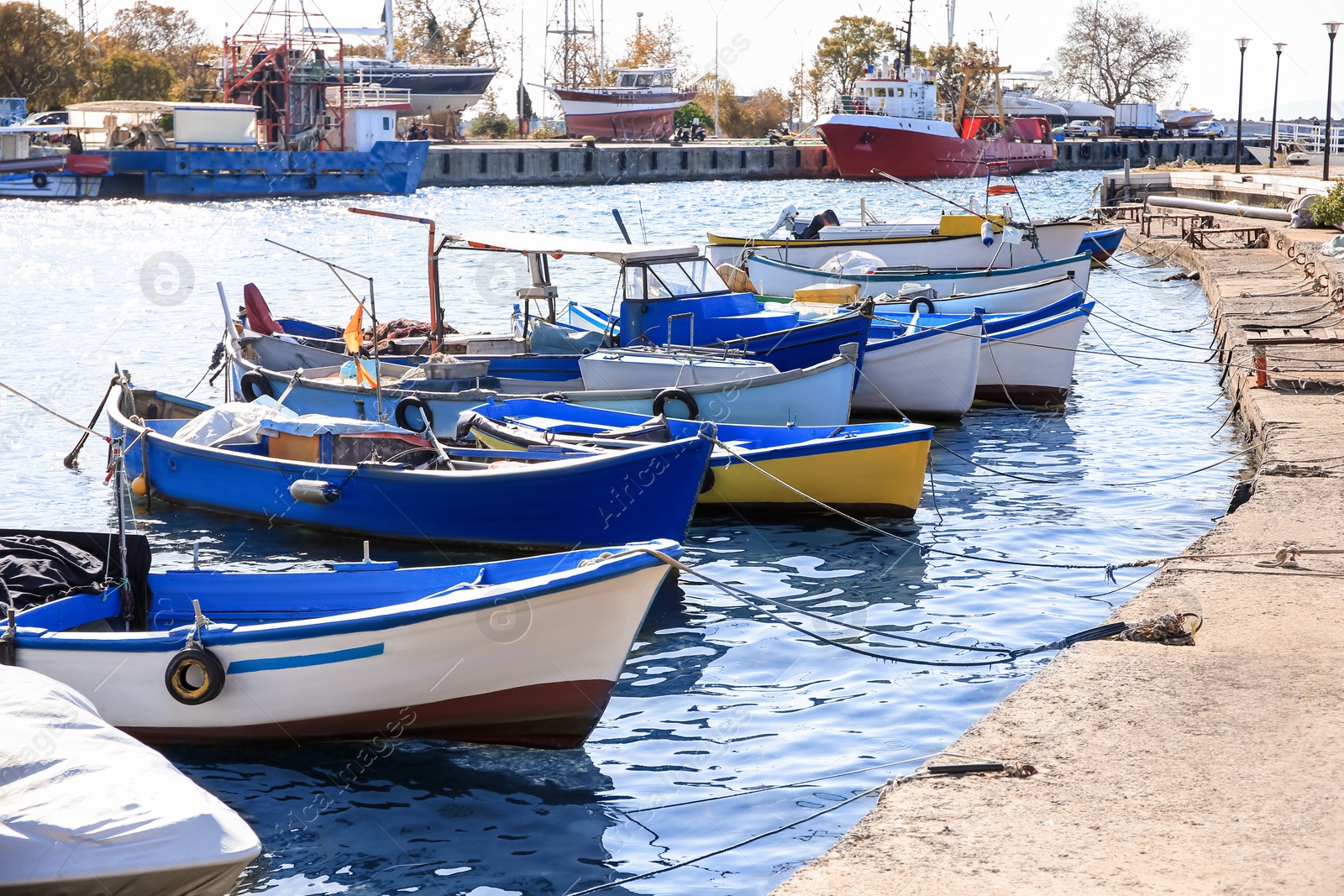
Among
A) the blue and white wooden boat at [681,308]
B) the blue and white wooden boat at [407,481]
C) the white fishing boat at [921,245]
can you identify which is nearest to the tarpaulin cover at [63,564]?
the blue and white wooden boat at [407,481]

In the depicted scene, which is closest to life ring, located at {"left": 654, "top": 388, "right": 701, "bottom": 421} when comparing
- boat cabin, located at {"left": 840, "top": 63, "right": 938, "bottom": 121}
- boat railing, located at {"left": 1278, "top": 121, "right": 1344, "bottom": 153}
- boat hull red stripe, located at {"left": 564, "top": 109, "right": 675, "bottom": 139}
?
boat railing, located at {"left": 1278, "top": 121, "right": 1344, "bottom": 153}

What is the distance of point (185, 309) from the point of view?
29375mm

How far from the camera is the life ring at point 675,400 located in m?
12.4

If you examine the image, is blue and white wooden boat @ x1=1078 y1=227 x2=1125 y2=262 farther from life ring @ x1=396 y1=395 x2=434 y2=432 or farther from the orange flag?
the orange flag

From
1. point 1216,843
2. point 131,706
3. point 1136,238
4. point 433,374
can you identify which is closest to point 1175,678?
point 1216,843

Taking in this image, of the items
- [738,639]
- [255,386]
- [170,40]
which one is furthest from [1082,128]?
[738,639]

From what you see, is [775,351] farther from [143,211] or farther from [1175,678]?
[143,211]

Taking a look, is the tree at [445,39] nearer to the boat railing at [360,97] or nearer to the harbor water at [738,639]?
the boat railing at [360,97]

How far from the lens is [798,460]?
1135 centimetres

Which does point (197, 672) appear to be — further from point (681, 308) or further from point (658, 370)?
point (681, 308)

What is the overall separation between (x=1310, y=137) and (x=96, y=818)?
85342 mm

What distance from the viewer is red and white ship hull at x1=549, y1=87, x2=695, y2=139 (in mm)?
85625

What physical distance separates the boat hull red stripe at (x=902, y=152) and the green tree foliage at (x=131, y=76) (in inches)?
1534

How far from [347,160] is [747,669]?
2227 inches
